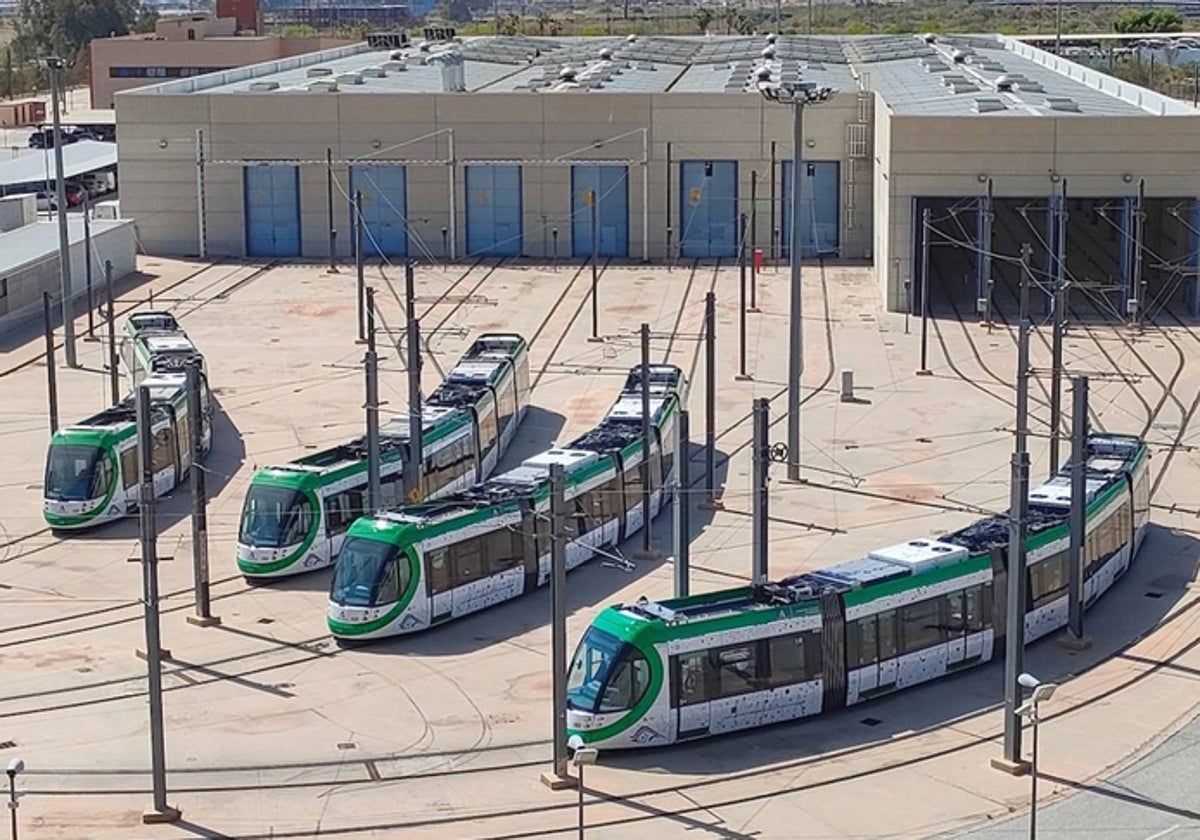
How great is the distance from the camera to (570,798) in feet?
72.0

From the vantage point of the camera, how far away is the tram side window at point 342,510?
99.2 feet

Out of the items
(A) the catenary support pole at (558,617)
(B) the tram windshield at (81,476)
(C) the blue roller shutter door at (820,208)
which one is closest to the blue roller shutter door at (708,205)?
(C) the blue roller shutter door at (820,208)

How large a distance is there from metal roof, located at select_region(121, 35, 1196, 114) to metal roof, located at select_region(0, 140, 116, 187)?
7.24 metres

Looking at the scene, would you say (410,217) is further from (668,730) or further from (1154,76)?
(1154,76)

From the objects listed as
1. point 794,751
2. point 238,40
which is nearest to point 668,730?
point 794,751

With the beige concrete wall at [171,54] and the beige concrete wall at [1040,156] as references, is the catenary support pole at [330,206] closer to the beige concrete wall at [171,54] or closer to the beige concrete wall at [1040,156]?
the beige concrete wall at [1040,156]

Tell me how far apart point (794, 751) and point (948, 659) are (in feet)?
10.1

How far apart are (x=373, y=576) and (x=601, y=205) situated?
116 feet

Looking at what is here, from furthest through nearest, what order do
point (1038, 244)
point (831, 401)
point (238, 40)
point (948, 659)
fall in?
point (238, 40), point (1038, 244), point (831, 401), point (948, 659)

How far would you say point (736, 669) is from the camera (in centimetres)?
2353

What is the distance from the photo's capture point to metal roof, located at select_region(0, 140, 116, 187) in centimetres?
7644

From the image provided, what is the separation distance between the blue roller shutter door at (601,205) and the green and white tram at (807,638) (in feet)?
112

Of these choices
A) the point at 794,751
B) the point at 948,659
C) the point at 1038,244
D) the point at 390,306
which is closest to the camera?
the point at 794,751

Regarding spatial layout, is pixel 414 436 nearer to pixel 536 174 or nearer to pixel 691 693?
pixel 691 693
